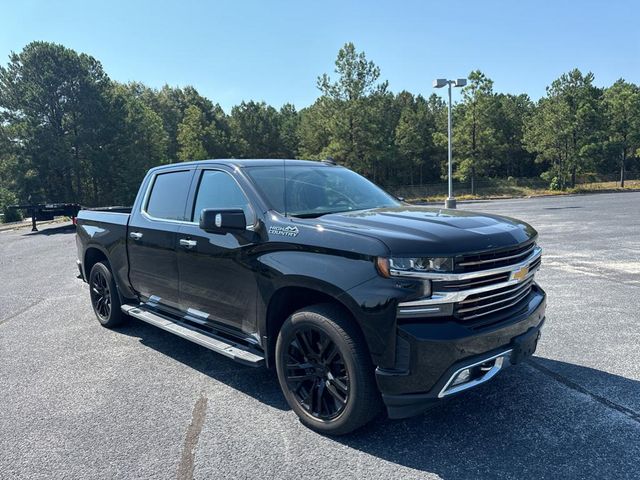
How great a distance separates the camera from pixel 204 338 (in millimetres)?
3891

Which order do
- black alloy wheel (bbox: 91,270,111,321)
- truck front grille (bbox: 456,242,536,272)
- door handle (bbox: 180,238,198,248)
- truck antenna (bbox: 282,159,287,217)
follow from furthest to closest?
black alloy wheel (bbox: 91,270,111,321), door handle (bbox: 180,238,198,248), truck antenna (bbox: 282,159,287,217), truck front grille (bbox: 456,242,536,272)

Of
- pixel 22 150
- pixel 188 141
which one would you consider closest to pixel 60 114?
pixel 22 150

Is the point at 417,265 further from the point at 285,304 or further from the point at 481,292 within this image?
the point at 285,304

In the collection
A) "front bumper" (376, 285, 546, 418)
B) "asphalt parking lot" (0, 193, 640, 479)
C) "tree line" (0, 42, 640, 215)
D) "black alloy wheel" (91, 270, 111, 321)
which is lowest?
"asphalt parking lot" (0, 193, 640, 479)

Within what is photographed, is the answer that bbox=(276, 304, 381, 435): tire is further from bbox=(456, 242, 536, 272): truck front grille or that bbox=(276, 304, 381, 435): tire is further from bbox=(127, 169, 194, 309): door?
bbox=(127, 169, 194, 309): door

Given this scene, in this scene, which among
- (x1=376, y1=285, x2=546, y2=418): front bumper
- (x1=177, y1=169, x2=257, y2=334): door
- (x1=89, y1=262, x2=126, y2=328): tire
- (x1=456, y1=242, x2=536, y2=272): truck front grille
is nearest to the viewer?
(x1=376, y1=285, x2=546, y2=418): front bumper

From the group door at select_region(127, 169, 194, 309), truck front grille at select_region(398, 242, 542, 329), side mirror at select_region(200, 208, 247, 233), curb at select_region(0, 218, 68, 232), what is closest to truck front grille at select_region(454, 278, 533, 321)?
truck front grille at select_region(398, 242, 542, 329)

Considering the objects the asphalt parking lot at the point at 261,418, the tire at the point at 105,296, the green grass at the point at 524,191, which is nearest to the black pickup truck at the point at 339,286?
the asphalt parking lot at the point at 261,418

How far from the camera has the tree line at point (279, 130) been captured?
33.6m

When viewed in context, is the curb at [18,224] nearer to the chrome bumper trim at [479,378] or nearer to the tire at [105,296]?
the tire at [105,296]

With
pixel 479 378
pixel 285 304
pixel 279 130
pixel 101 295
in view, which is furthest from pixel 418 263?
pixel 279 130

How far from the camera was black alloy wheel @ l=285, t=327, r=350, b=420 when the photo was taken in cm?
304

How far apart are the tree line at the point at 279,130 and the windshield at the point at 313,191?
1357 inches

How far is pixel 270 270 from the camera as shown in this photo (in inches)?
131
